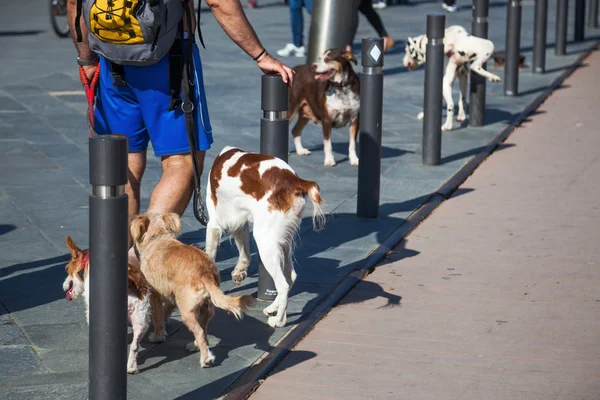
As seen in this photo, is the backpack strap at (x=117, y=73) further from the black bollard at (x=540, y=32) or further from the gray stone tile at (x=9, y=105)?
the black bollard at (x=540, y=32)

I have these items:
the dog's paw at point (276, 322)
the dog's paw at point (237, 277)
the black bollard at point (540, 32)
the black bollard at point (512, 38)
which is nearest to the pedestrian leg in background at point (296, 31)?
the black bollard at point (540, 32)

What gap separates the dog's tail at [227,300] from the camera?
4.63 meters

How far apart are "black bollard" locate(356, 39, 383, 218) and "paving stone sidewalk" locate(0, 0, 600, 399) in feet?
0.58

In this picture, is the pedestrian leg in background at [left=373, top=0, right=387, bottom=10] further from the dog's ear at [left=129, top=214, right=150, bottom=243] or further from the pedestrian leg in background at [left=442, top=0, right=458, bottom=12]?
the dog's ear at [left=129, top=214, right=150, bottom=243]

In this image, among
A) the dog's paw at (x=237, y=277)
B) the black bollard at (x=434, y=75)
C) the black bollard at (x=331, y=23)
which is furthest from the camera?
the black bollard at (x=331, y=23)

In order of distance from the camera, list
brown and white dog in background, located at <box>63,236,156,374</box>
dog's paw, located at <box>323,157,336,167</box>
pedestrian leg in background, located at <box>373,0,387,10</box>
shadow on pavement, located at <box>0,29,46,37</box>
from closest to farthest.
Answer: brown and white dog in background, located at <box>63,236,156,374</box>, dog's paw, located at <box>323,157,336,167</box>, shadow on pavement, located at <box>0,29,46,37</box>, pedestrian leg in background, located at <box>373,0,387,10</box>

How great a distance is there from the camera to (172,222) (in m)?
5.19

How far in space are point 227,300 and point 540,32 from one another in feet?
35.7

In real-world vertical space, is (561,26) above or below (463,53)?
below

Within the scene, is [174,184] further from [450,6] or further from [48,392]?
[450,6]

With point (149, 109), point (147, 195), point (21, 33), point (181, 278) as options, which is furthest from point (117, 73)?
point (21, 33)

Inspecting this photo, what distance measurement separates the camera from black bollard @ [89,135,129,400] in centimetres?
383

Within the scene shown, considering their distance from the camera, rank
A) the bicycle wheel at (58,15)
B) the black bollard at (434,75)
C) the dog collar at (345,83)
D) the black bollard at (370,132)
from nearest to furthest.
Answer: the black bollard at (370,132) < the black bollard at (434,75) < the dog collar at (345,83) < the bicycle wheel at (58,15)

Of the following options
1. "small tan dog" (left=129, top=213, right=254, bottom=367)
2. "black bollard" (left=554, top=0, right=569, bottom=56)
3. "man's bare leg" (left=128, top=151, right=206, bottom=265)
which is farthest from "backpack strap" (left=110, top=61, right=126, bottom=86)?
"black bollard" (left=554, top=0, right=569, bottom=56)
